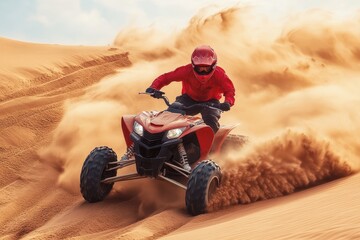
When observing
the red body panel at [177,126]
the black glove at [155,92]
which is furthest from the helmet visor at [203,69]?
the red body panel at [177,126]

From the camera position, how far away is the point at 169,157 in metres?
7.20

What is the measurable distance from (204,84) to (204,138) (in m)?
1.06

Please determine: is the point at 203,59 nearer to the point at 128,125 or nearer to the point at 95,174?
the point at 128,125

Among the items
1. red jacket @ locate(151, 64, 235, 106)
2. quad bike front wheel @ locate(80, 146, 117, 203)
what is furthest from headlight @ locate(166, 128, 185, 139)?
red jacket @ locate(151, 64, 235, 106)

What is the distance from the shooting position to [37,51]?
25109 mm

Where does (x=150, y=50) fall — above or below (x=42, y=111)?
above

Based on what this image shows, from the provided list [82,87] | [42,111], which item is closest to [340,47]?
[82,87]

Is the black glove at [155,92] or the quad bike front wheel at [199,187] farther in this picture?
the black glove at [155,92]

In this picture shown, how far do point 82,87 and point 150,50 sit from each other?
5.29 m

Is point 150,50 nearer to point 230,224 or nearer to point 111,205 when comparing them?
point 111,205

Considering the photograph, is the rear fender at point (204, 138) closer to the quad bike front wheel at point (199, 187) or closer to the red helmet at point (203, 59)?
the quad bike front wheel at point (199, 187)

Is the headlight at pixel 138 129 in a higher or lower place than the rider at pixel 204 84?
lower

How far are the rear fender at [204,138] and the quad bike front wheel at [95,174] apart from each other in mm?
1062

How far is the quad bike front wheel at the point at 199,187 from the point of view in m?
6.79
